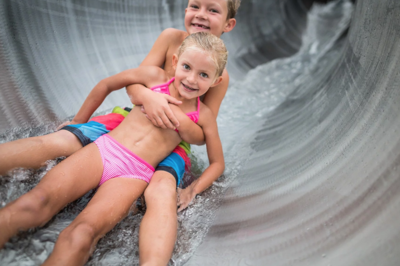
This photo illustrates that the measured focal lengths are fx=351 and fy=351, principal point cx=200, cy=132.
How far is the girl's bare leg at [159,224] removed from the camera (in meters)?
0.87

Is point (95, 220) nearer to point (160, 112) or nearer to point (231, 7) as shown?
point (160, 112)

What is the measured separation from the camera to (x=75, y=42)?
1874mm

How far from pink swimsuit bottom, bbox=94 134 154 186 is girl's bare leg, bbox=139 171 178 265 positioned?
5 cm

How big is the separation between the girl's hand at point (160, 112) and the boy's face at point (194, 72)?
0.06m

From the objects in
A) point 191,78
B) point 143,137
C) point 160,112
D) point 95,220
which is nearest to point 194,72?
point 191,78

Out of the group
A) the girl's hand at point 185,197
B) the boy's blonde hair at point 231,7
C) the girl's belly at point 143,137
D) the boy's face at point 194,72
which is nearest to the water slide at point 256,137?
the girl's hand at point 185,197

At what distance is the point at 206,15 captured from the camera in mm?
1348

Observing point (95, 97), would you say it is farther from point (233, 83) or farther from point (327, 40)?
point (327, 40)

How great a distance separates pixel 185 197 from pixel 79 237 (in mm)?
415

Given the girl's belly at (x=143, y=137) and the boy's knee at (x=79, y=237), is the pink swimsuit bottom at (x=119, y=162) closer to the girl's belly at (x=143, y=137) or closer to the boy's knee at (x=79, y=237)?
the girl's belly at (x=143, y=137)

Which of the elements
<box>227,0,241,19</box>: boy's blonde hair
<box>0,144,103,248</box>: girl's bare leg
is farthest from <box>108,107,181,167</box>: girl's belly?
<box>227,0,241,19</box>: boy's blonde hair

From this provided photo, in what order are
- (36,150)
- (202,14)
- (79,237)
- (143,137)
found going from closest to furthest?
(79,237) → (36,150) → (143,137) → (202,14)

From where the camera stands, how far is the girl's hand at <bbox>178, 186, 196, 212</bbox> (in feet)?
3.73

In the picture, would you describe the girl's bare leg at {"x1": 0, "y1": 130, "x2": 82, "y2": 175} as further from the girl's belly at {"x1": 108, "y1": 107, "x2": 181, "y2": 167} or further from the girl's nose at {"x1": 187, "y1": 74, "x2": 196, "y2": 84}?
the girl's nose at {"x1": 187, "y1": 74, "x2": 196, "y2": 84}
